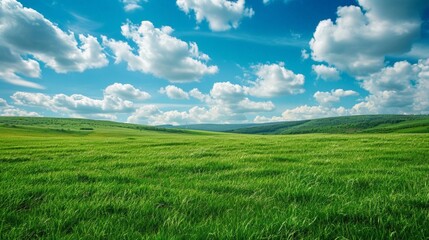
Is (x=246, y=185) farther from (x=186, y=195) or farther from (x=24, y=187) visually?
(x=24, y=187)

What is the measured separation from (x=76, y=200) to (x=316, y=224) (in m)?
4.39

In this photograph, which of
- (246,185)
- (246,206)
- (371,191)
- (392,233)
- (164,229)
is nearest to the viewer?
(392,233)

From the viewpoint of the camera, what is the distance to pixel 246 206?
486cm

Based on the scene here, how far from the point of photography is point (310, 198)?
5.25 meters

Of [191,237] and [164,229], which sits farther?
[164,229]

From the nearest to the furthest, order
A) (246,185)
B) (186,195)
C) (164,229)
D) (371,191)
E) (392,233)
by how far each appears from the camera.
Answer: (392,233), (164,229), (186,195), (371,191), (246,185)

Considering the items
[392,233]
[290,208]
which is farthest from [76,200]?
[392,233]

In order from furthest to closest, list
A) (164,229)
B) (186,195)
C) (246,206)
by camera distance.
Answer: (186,195) < (246,206) < (164,229)

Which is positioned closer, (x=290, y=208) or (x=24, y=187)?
(x=290, y=208)

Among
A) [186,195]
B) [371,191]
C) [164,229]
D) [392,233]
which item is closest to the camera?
[392,233]

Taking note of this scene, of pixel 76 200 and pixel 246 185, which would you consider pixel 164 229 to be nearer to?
pixel 76 200

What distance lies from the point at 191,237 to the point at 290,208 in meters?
1.97

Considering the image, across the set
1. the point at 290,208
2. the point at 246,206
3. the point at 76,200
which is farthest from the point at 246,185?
the point at 76,200

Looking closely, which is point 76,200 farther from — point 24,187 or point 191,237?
point 191,237
